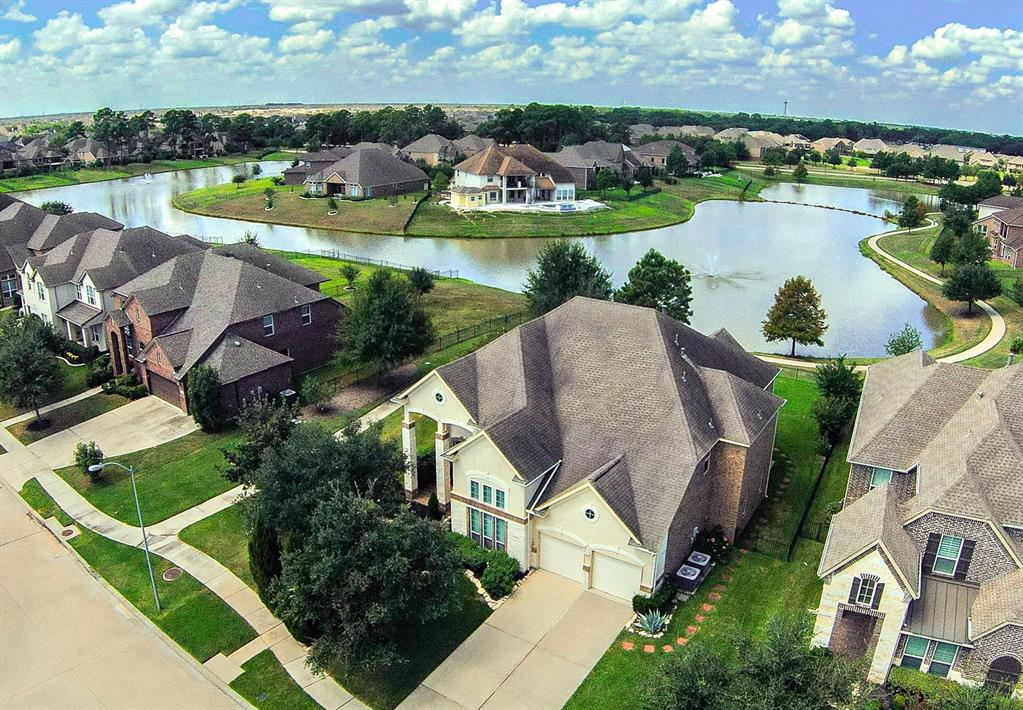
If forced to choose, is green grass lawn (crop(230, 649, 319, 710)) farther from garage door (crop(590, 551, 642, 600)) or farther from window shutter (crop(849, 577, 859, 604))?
window shutter (crop(849, 577, 859, 604))

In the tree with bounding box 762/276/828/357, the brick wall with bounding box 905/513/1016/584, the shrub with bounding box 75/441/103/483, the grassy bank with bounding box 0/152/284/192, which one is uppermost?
the grassy bank with bounding box 0/152/284/192

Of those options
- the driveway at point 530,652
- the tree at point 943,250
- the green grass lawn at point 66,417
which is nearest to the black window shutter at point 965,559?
the driveway at point 530,652

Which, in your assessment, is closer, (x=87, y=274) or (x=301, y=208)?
(x=87, y=274)

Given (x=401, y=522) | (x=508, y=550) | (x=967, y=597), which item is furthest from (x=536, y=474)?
(x=967, y=597)

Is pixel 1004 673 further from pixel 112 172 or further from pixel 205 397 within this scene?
pixel 112 172

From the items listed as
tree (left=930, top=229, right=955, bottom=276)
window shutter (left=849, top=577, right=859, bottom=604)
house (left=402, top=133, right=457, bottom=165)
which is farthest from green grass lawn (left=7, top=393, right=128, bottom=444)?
house (left=402, top=133, right=457, bottom=165)

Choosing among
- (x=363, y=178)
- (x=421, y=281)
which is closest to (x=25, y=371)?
(x=421, y=281)
